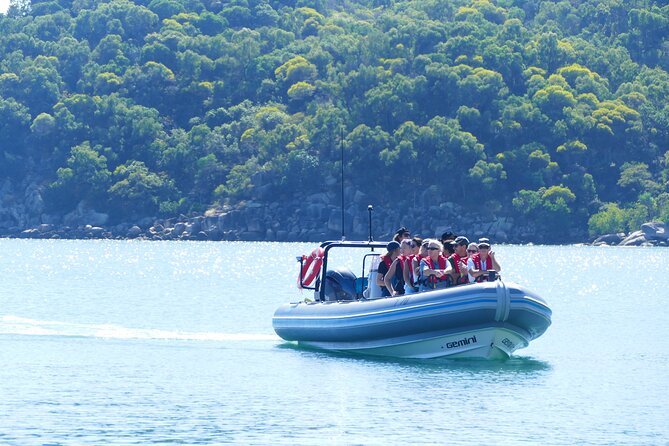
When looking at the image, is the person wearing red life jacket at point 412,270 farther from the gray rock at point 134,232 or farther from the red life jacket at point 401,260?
the gray rock at point 134,232

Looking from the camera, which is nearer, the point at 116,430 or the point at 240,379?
the point at 116,430

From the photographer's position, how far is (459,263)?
2430 cm

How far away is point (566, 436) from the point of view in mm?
18984

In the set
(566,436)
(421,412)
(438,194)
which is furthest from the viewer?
(438,194)

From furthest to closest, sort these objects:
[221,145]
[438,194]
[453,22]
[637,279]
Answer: [453,22] < [221,145] < [438,194] < [637,279]

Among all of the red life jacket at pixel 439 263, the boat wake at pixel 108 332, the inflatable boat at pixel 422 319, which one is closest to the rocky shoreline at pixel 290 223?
the boat wake at pixel 108 332

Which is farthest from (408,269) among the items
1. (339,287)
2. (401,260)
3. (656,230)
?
(656,230)

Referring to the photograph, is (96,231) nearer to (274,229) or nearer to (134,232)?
(134,232)

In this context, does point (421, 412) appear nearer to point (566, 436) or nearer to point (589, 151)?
point (566, 436)

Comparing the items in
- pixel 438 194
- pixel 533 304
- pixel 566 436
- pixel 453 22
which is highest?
pixel 453 22

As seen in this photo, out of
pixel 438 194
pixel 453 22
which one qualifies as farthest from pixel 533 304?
pixel 453 22

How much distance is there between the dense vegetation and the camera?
118 metres

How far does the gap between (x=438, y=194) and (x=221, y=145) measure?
73.0ft

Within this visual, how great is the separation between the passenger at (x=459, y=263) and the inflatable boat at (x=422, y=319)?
1.68ft
